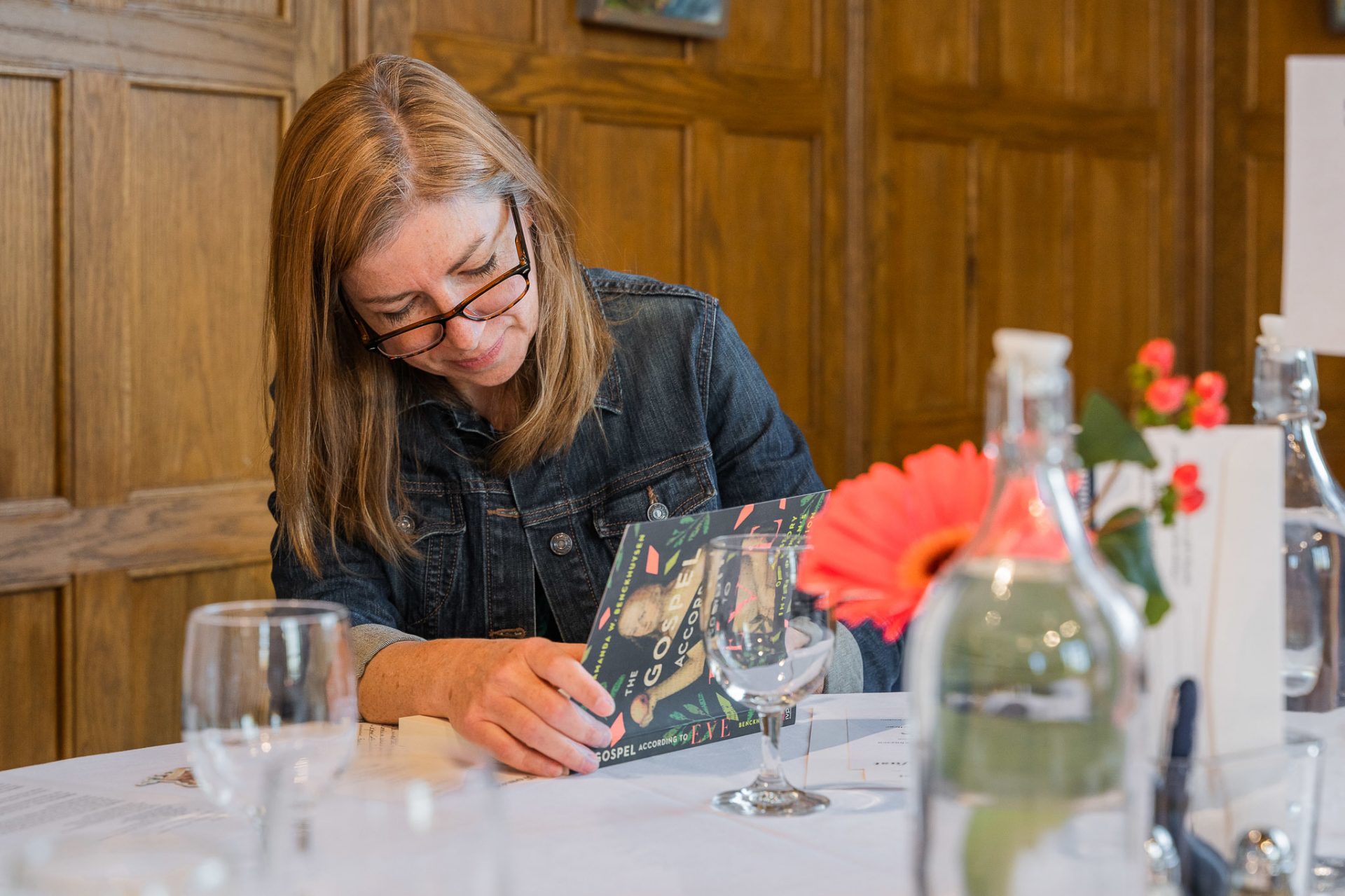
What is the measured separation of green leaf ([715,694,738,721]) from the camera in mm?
1058

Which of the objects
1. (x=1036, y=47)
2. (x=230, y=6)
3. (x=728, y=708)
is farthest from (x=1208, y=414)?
(x=1036, y=47)

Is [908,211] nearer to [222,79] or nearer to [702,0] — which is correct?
[702,0]

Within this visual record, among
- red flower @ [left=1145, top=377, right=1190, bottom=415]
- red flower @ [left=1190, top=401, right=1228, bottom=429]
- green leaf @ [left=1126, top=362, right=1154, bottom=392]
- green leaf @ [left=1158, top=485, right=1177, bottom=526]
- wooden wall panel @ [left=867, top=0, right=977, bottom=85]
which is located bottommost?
green leaf @ [left=1158, top=485, right=1177, bottom=526]

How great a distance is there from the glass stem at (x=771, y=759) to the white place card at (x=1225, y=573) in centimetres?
32

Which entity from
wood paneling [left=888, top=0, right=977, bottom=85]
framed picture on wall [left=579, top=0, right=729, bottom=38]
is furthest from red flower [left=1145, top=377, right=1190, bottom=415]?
wood paneling [left=888, top=0, right=977, bottom=85]

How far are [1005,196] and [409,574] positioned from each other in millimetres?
2507

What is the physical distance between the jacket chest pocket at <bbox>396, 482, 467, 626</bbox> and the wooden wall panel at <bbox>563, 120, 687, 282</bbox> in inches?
50.6

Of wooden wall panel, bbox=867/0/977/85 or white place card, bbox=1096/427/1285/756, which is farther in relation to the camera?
wooden wall panel, bbox=867/0/977/85

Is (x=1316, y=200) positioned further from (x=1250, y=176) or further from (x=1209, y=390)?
(x=1250, y=176)

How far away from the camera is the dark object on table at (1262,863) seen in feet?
1.94

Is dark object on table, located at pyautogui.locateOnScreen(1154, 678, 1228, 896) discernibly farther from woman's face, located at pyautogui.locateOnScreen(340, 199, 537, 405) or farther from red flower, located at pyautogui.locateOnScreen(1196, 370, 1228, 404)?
woman's face, located at pyautogui.locateOnScreen(340, 199, 537, 405)

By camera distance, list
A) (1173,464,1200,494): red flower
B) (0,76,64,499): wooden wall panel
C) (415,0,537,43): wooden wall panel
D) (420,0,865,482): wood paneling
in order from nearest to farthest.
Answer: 1. (1173,464,1200,494): red flower
2. (0,76,64,499): wooden wall panel
3. (415,0,537,43): wooden wall panel
4. (420,0,865,482): wood paneling

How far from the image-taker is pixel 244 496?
2336 mm

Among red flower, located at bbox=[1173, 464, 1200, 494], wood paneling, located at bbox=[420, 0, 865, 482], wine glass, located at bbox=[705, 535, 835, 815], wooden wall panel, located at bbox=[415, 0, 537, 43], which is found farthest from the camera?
wood paneling, located at bbox=[420, 0, 865, 482]
